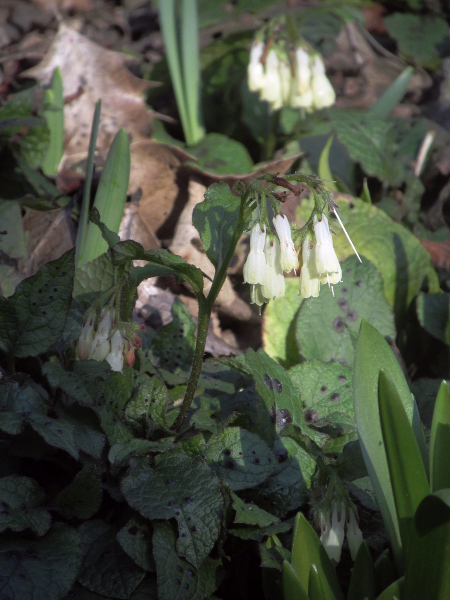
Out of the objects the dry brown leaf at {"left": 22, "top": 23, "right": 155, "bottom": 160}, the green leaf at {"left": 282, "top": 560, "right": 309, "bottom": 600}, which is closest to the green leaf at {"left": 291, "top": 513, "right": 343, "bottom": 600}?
the green leaf at {"left": 282, "top": 560, "right": 309, "bottom": 600}

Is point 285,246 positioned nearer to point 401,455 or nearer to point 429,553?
point 401,455

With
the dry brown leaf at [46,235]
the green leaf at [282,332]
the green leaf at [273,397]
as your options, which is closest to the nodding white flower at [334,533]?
the green leaf at [273,397]

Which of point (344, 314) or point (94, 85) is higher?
point (94, 85)

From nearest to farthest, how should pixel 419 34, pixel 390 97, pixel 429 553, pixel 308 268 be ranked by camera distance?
1. pixel 429 553
2. pixel 308 268
3. pixel 390 97
4. pixel 419 34

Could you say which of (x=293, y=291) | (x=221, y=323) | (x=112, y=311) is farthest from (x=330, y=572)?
(x=221, y=323)

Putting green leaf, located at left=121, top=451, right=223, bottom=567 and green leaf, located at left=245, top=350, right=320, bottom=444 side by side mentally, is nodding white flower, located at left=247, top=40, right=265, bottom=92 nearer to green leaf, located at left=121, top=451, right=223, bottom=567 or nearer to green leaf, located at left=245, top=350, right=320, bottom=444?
green leaf, located at left=245, top=350, right=320, bottom=444

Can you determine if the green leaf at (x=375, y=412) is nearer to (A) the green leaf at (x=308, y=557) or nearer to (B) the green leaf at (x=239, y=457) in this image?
(A) the green leaf at (x=308, y=557)

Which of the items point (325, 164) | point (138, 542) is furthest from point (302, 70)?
point (138, 542)
